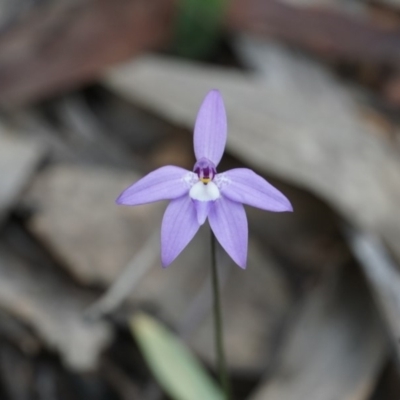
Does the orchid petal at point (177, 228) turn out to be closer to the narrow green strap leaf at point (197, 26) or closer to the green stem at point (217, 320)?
the green stem at point (217, 320)

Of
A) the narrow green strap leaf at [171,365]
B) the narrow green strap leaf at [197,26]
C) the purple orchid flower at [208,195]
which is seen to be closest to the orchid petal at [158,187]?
the purple orchid flower at [208,195]

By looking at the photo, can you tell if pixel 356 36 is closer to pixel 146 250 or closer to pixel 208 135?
pixel 146 250

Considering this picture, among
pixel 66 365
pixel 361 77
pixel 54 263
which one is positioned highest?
pixel 361 77

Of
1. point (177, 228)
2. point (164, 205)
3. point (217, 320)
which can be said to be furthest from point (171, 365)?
point (177, 228)

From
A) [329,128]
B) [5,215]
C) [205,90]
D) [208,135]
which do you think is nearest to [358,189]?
[329,128]

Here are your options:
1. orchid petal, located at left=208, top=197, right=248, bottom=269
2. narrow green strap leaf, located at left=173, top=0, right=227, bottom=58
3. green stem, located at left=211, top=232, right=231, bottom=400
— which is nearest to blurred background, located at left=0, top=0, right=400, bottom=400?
narrow green strap leaf, located at left=173, top=0, right=227, bottom=58

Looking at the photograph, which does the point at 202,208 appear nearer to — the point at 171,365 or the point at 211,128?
the point at 211,128
